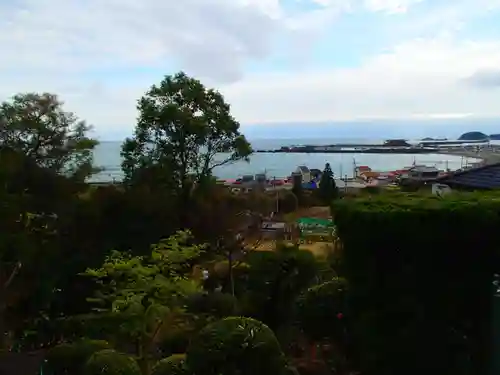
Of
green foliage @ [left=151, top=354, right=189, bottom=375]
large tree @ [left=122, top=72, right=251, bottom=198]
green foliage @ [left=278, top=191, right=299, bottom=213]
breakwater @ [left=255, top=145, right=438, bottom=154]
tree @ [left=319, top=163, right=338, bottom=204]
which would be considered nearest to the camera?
green foliage @ [left=151, top=354, right=189, bottom=375]

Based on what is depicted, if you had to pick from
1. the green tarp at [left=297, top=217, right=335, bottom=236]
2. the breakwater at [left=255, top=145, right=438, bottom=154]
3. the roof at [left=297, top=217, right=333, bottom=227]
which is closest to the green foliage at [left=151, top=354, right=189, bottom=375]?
the green tarp at [left=297, top=217, right=335, bottom=236]

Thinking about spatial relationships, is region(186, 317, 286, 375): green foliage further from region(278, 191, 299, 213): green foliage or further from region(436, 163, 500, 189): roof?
region(278, 191, 299, 213): green foliage

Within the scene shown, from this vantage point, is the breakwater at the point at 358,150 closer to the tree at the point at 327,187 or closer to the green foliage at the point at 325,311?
the tree at the point at 327,187

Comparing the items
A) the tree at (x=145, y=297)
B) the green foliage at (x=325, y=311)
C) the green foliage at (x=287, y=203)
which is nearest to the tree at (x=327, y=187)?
the green foliage at (x=287, y=203)

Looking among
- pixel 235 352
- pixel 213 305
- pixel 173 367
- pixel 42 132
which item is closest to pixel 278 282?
pixel 213 305

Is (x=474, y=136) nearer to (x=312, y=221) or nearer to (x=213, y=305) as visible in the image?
(x=312, y=221)
